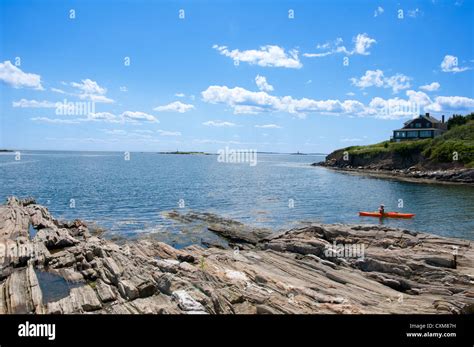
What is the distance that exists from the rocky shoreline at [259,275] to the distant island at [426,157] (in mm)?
79248

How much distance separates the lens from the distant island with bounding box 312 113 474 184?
10362 centimetres

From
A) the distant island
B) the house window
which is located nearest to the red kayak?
the distant island

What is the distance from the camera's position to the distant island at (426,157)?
10362cm

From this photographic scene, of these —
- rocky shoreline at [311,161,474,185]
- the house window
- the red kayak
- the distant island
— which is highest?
the house window

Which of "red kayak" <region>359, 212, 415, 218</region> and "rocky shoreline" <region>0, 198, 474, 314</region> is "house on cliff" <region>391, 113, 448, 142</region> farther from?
"rocky shoreline" <region>0, 198, 474, 314</region>

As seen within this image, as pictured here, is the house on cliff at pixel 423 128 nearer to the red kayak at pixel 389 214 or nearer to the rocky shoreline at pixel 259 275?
the red kayak at pixel 389 214

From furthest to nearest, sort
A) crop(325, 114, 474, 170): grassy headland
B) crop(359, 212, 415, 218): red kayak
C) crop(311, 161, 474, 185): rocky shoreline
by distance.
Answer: crop(325, 114, 474, 170): grassy headland < crop(311, 161, 474, 185): rocky shoreline < crop(359, 212, 415, 218): red kayak

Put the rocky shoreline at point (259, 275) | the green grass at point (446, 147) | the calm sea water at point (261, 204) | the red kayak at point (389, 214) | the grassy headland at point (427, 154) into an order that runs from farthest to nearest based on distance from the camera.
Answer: the grassy headland at point (427, 154)
the green grass at point (446, 147)
the red kayak at point (389, 214)
the calm sea water at point (261, 204)
the rocky shoreline at point (259, 275)

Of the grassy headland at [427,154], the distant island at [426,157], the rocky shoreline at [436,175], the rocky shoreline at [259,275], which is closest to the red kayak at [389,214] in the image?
the rocky shoreline at [259,275]

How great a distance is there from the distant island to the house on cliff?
16.6 inches

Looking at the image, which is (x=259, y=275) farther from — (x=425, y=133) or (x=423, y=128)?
(x=423, y=128)
